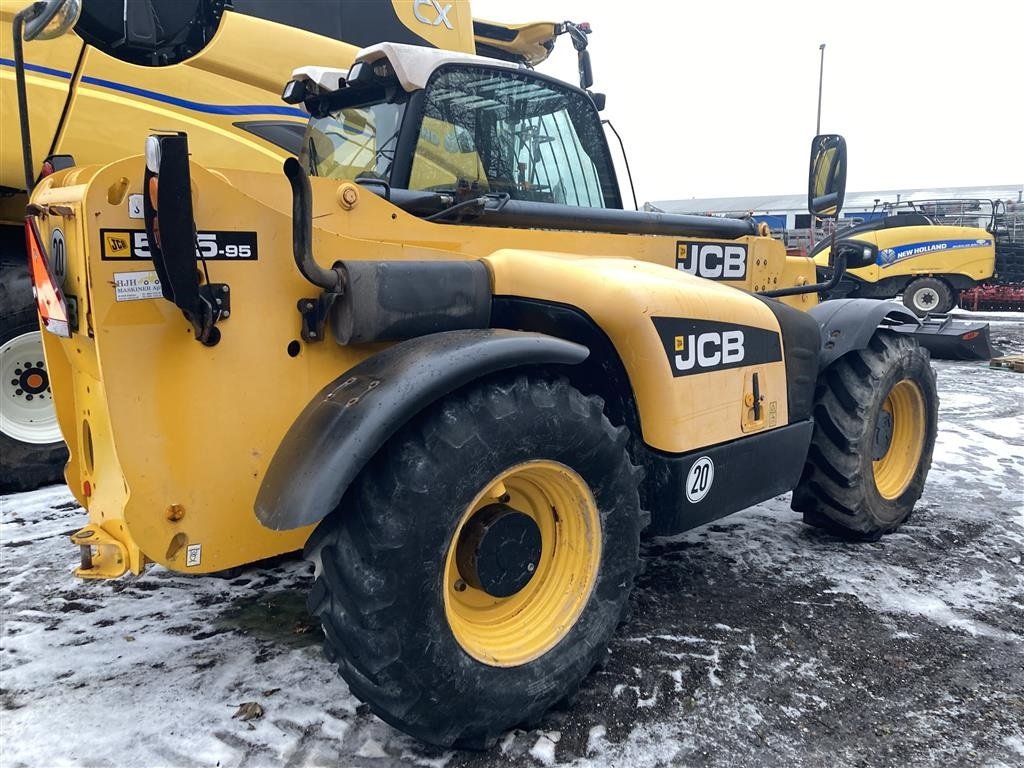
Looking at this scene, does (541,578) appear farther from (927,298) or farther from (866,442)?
(927,298)

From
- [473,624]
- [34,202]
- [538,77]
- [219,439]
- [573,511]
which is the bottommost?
[473,624]

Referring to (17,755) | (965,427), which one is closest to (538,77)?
(17,755)

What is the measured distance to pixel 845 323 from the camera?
410 cm

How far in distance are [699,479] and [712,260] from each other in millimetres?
1486

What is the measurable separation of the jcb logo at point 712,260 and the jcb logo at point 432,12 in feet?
13.2

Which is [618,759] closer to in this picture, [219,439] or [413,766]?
[413,766]

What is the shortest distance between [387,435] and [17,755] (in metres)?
1.54

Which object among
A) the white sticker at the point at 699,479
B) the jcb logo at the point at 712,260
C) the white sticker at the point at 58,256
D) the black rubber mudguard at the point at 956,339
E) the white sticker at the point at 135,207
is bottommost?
the black rubber mudguard at the point at 956,339

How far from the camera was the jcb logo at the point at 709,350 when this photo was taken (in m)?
2.96

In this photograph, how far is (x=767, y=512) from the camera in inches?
188

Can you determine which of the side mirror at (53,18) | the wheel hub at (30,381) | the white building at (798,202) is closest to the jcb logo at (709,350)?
the side mirror at (53,18)

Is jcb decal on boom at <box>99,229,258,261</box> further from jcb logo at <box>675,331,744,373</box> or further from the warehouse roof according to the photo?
the warehouse roof

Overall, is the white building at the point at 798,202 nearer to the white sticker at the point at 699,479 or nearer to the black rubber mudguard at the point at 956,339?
the black rubber mudguard at the point at 956,339

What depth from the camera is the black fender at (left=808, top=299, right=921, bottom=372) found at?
4000 mm
